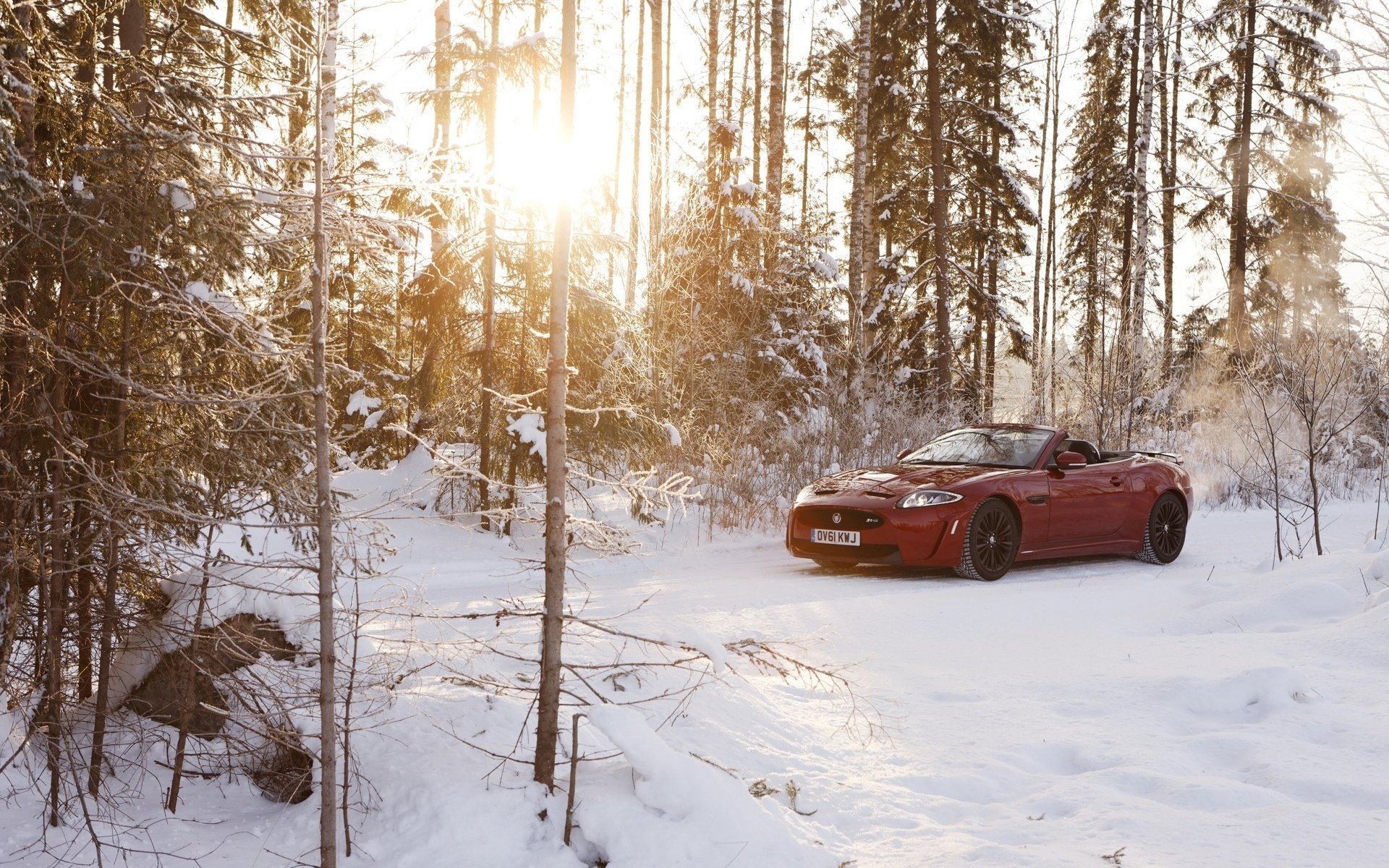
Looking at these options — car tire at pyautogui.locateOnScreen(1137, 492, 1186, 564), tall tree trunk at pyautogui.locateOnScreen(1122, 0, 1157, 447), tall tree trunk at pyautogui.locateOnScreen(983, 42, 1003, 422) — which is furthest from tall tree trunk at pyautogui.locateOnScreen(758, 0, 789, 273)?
car tire at pyautogui.locateOnScreen(1137, 492, 1186, 564)

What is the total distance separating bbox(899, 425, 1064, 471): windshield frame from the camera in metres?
9.24

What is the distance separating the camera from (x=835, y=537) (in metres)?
8.59

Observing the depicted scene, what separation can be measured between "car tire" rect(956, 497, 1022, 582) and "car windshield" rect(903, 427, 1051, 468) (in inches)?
27.8

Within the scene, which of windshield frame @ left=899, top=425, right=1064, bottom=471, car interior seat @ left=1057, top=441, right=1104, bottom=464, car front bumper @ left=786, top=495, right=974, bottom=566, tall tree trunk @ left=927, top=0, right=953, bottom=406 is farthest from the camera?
tall tree trunk @ left=927, top=0, right=953, bottom=406

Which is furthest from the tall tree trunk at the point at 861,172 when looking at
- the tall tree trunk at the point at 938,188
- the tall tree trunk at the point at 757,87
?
the tall tree trunk at the point at 757,87

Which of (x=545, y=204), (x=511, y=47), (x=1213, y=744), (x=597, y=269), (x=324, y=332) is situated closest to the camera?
(x=324, y=332)

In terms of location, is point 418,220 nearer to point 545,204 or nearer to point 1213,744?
point 545,204

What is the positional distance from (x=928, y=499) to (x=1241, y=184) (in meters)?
20.5

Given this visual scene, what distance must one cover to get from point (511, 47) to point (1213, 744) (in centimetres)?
973

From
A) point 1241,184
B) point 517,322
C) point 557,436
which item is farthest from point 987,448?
point 1241,184

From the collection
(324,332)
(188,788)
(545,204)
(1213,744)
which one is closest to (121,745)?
(188,788)

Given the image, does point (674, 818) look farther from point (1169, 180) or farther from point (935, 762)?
point (1169, 180)

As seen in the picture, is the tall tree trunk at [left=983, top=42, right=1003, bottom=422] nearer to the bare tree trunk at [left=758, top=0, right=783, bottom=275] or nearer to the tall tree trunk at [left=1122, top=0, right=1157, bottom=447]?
the tall tree trunk at [left=1122, top=0, right=1157, bottom=447]

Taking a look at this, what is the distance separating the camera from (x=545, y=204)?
4.11m
